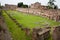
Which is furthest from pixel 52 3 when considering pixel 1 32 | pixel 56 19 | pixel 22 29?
pixel 1 32

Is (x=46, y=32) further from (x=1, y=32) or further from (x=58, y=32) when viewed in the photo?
(x=1, y=32)

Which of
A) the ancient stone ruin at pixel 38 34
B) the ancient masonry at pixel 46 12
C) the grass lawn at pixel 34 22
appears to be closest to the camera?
the ancient stone ruin at pixel 38 34

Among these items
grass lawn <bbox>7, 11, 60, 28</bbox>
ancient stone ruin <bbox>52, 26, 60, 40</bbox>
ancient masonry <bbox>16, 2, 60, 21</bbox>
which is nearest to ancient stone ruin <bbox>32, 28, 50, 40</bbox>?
ancient stone ruin <bbox>52, 26, 60, 40</bbox>

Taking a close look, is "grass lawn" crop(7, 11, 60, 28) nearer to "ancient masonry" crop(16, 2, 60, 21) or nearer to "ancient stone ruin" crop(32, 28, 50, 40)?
"ancient masonry" crop(16, 2, 60, 21)

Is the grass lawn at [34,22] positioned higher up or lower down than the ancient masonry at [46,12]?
higher up

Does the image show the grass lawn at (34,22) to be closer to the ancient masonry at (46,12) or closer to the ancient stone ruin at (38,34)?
the ancient masonry at (46,12)

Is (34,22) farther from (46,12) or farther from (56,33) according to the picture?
(46,12)

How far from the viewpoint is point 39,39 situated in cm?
1202

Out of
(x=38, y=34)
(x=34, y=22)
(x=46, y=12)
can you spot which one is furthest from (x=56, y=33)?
(x=46, y=12)

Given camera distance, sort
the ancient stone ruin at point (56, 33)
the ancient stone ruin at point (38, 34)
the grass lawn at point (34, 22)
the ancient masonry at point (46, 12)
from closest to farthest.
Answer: the ancient stone ruin at point (38, 34)
the ancient stone ruin at point (56, 33)
the grass lawn at point (34, 22)
the ancient masonry at point (46, 12)

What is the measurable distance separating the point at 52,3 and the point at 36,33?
36.5 meters

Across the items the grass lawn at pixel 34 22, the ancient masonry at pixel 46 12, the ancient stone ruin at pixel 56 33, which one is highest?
the ancient stone ruin at pixel 56 33

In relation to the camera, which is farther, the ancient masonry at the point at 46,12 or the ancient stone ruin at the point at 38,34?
the ancient masonry at the point at 46,12

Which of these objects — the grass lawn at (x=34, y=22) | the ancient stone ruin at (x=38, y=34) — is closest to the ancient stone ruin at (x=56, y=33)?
the ancient stone ruin at (x=38, y=34)
